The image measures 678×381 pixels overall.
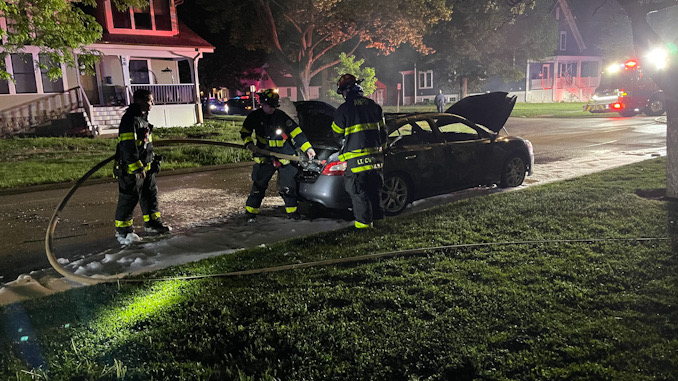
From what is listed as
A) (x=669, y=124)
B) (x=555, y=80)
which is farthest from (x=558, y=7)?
A: (x=669, y=124)

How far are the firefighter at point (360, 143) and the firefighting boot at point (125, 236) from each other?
9.03ft

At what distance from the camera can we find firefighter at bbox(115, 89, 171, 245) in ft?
20.4

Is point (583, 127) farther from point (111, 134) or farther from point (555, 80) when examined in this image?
point (555, 80)

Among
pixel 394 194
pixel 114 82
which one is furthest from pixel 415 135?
pixel 114 82

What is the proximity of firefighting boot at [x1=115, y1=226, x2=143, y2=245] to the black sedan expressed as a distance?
2225 millimetres

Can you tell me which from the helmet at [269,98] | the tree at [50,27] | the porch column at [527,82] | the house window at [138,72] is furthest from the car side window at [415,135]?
the porch column at [527,82]

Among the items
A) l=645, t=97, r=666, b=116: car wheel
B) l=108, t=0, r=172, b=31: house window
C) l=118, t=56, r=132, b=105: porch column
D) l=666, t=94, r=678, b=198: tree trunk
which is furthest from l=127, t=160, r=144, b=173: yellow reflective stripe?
l=645, t=97, r=666, b=116: car wheel

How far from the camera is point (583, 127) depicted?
21594 millimetres

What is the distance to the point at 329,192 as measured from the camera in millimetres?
6785

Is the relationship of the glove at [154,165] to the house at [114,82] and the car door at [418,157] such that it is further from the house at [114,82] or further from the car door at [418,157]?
the house at [114,82]

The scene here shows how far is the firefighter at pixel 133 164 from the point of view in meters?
6.22

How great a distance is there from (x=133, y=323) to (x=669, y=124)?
7739 mm

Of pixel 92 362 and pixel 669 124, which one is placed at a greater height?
pixel 669 124

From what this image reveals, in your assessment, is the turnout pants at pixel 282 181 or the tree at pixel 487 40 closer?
the turnout pants at pixel 282 181
